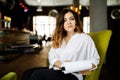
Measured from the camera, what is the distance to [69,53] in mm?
2010

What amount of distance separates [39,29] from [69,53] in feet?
63.9

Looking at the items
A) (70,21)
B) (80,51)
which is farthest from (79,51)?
(70,21)

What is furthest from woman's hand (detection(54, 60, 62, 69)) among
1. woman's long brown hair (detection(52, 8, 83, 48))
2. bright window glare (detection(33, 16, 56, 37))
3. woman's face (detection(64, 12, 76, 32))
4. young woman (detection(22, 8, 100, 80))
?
bright window glare (detection(33, 16, 56, 37))

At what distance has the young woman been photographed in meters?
1.87

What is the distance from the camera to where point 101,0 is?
288 inches

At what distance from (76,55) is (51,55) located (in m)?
0.28

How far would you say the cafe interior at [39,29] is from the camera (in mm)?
4727

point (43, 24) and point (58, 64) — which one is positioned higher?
point (43, 24)

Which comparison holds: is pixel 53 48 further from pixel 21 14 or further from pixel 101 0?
pixel 21 14

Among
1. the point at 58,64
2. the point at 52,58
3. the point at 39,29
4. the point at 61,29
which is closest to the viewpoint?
the point at 58,64

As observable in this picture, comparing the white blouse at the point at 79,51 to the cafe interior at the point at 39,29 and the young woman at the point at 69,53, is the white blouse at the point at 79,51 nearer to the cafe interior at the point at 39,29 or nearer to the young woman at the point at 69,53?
the young woman at the point at 69,53

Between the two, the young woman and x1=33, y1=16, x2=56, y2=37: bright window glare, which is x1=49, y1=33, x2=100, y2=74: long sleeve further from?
x1=33, y1=16, x2=56, y2=37: bright window glare

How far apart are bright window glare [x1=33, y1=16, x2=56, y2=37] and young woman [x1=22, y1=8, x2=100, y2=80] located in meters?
18.8

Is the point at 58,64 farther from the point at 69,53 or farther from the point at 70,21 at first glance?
the point at 70,21
